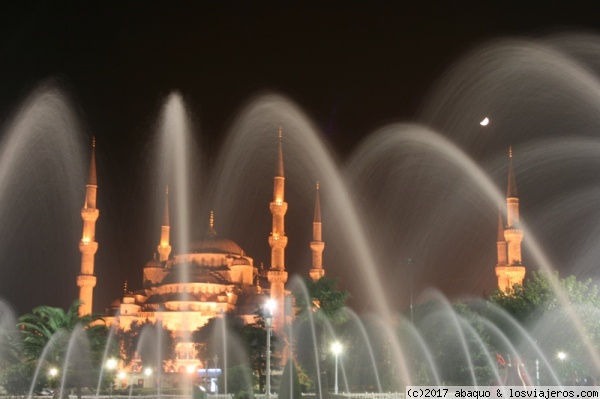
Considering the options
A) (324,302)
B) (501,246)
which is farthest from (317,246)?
(324,302)

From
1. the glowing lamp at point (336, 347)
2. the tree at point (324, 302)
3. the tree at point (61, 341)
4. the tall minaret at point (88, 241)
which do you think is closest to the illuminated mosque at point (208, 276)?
the tall minaret at point (88, 241)

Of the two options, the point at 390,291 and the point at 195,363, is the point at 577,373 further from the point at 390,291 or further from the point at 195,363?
the point at 195,363

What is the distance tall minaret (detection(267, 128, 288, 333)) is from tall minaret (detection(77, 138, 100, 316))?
1142 cm

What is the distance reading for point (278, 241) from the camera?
5497 centimetres

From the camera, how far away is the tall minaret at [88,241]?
5572 cm

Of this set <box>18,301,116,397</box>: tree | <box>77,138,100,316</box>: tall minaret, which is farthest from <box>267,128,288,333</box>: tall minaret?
<box>18,301,116,397</box>: tree

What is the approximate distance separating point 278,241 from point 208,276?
1629 cm

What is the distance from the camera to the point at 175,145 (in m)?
29.7

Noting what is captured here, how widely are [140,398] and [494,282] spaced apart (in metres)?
40.5

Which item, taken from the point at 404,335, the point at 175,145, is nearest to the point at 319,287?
the point at 404,335

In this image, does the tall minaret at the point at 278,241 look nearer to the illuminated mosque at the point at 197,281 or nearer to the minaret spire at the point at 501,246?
the illuminated mosque at the point at 197,281

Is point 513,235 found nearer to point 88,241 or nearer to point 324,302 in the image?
point 324,302

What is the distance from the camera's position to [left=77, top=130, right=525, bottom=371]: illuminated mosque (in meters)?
53.9

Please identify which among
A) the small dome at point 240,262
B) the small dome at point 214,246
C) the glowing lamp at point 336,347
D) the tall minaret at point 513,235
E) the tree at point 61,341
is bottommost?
the tree at point 61,341
